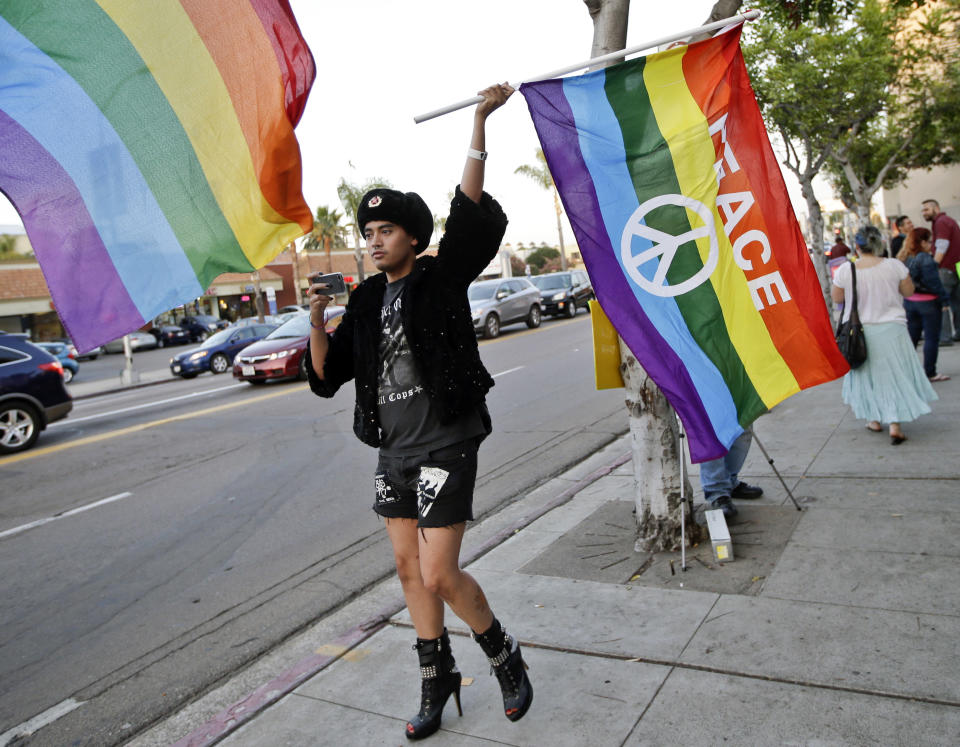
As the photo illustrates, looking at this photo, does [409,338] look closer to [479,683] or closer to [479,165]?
[479,165]

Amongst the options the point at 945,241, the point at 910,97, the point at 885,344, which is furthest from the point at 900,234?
the point at 910,97

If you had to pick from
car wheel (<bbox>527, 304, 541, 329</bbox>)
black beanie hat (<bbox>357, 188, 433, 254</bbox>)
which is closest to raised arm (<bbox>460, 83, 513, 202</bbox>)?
→ black beanie hat (<bbox>357, 188, 433, 254</bbox>)

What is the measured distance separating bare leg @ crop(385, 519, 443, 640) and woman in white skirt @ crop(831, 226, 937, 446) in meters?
4.79

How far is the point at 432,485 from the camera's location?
295 cm

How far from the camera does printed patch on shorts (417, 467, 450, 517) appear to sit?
2943 mm

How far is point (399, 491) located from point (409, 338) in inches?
22.9

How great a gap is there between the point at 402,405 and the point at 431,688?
1.10m

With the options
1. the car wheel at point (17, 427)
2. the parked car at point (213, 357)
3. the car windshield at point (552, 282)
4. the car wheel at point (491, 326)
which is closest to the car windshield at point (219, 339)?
the parked car at point (213, 357)

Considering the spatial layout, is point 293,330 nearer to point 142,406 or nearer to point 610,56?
point 142,406

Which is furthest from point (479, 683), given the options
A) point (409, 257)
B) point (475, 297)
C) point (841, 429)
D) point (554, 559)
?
point (475, 297)

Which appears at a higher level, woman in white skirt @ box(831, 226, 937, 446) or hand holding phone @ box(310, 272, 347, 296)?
hand holding phone @ box(310, 272, 347, 296)

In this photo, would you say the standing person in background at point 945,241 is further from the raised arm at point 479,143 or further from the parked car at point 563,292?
the parked car at point 563,292

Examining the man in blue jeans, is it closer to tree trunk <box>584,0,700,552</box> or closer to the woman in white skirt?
tree trunk <box>584,0,700,552</box>

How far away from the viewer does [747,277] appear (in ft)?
12.8
